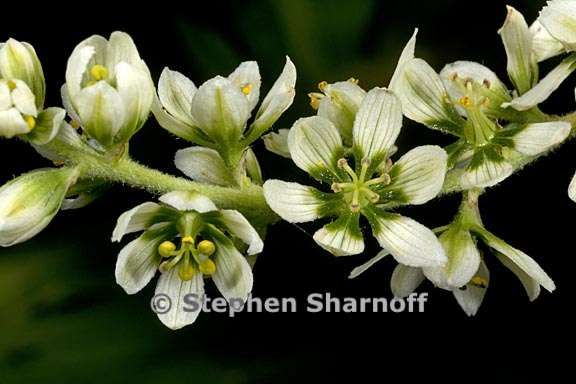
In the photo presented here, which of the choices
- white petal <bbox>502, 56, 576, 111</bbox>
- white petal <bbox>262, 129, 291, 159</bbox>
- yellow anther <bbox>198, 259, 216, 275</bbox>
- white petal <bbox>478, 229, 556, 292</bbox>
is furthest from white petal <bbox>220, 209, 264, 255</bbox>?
white petal <bbox>502, 56, 576, 111</bbox>

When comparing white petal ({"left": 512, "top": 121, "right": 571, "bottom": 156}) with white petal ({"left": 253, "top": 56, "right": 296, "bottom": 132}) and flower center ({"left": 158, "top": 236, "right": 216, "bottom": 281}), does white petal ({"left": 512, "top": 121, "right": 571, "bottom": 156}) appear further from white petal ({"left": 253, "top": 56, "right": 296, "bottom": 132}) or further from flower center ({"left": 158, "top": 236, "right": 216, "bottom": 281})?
flower center ({"left": 158, "top": 236, "right": 216, "bottom": 281})

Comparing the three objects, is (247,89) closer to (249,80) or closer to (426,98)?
(249,80)

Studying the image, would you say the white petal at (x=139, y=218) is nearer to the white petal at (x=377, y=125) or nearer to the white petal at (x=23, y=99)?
the white petal at (x=23, y=99)

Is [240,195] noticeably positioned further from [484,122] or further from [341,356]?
[341,356]

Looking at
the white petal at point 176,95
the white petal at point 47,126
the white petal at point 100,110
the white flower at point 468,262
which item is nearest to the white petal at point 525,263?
the white flower at point 468,262

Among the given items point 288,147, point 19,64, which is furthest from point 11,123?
point 288,147

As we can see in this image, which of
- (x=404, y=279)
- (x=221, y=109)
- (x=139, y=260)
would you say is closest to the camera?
(x=221, y=109)

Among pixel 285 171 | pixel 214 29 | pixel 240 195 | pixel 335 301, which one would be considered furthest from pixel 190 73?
pixel 240 195
